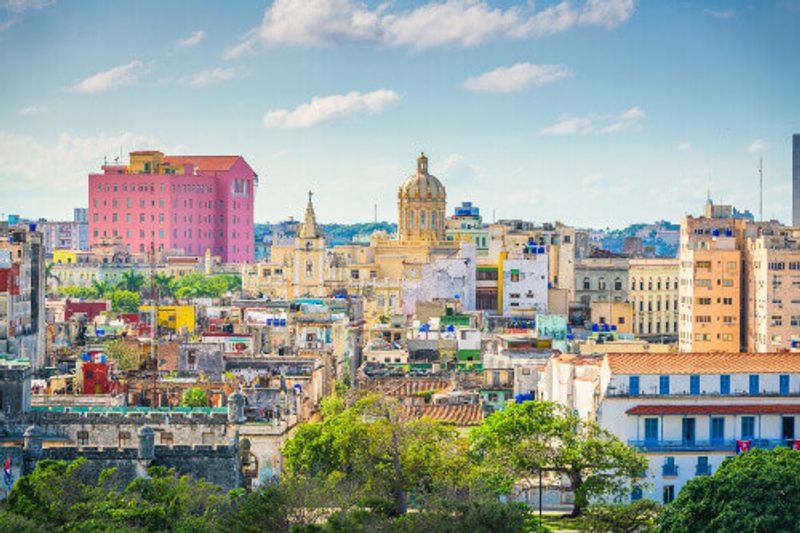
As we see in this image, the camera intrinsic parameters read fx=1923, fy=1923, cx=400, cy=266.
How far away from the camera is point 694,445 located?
3182 inches

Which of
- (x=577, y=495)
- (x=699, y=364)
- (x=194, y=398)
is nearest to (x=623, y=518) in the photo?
(x=577, y=495)

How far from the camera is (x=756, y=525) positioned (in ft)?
212

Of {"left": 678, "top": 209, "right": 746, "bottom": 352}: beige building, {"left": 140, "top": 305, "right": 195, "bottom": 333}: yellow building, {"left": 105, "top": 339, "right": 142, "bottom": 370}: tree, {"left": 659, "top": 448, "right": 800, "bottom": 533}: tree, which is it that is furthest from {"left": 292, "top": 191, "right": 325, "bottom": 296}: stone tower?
{"left": 659, "top": 448, "right": 800, "bottom": 533}: tree

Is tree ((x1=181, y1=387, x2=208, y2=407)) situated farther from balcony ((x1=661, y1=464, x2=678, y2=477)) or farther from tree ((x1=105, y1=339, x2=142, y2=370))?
balcony ((x1=661, y1=464, x2=678, y2=477))

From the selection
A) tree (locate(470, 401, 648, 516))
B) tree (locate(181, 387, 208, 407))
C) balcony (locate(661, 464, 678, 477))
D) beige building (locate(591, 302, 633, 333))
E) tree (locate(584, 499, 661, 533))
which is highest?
beige building (locate(591, 302, 633, 333))

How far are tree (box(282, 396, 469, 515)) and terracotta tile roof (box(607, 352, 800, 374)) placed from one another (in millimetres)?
7973

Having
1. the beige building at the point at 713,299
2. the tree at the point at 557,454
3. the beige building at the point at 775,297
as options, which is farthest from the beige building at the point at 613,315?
the tree at the point at 557,454

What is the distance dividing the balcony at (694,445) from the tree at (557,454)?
2007 mm

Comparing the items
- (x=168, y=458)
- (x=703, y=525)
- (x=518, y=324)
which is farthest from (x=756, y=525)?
(x=518, y=324)

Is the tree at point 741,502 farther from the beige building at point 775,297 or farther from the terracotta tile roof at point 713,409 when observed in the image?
the beige building at point 775,297

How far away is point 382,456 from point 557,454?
7248 mm

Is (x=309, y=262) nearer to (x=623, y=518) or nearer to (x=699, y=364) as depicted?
(x=699, y=364)

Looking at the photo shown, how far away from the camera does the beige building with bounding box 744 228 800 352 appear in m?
147

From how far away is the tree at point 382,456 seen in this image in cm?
7669
